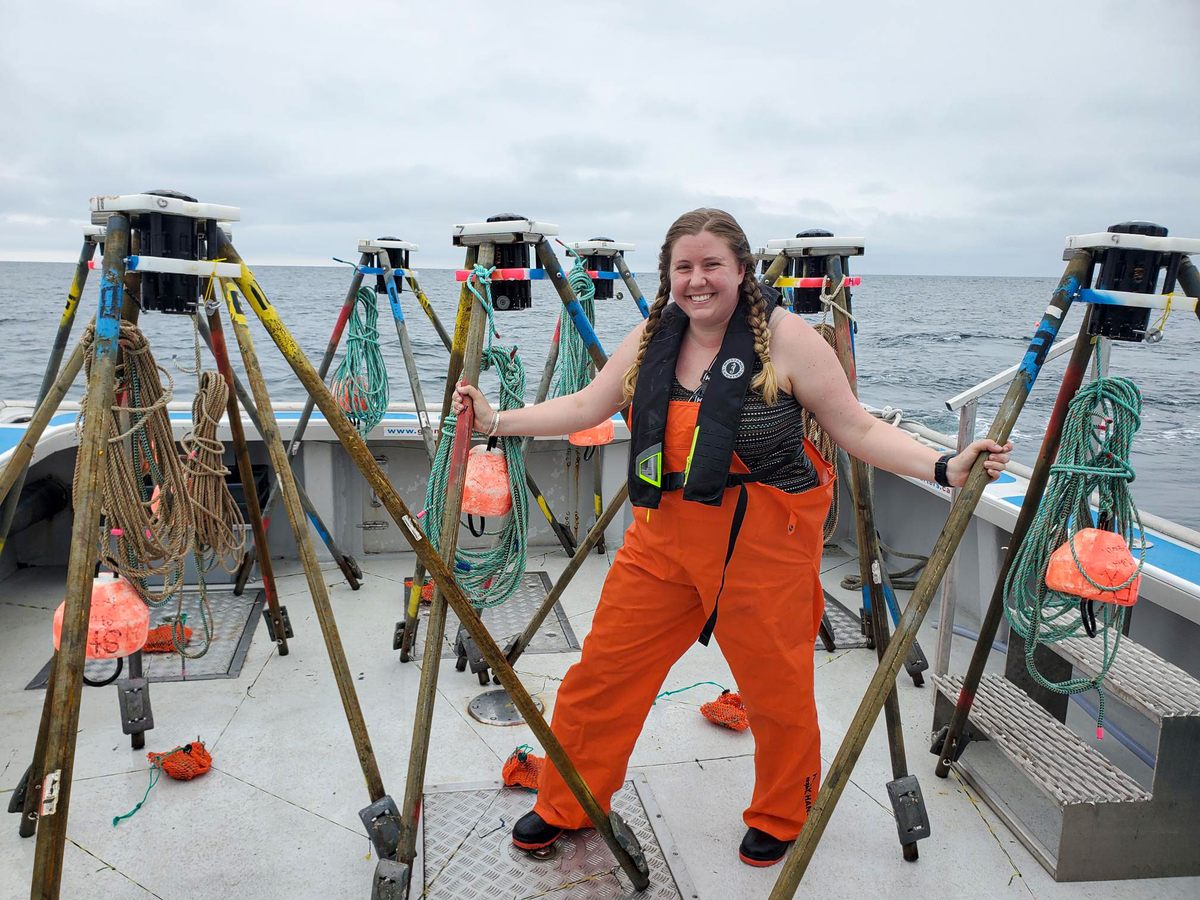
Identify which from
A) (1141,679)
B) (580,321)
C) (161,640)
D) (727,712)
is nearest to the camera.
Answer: (1141,679)

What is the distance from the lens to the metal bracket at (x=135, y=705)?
120 inches

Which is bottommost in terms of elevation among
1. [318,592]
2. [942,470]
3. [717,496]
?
[318,592]

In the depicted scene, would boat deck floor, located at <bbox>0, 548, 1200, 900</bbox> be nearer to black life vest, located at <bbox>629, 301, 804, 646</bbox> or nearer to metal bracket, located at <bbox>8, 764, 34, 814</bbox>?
metal bracket, located at <bbox>8, 764, 34, 814</bbox>

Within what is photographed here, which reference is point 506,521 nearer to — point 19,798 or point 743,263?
point 743,263

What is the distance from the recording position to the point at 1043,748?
2.82 meters

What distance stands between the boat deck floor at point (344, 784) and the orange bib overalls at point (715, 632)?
35 cm

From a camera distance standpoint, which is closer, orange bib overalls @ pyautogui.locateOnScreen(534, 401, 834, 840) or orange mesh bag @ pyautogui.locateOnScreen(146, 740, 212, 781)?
orange bib overalls @ pyautogui.locateOnScreen(534, 401, 834, 840)

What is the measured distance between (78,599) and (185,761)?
133 centimetres

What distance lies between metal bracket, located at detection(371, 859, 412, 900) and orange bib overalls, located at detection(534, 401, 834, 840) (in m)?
0.53

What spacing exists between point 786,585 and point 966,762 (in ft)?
4.34

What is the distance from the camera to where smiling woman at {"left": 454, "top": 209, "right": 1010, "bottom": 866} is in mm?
2229

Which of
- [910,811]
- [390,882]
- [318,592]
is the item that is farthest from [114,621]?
[910,811]

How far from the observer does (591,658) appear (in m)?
2.48

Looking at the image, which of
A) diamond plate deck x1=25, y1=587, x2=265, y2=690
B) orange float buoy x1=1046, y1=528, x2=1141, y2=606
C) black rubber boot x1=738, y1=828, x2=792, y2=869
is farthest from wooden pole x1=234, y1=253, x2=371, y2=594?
orange float buoy x1=1046, y1=528, x2=1141, y2=606
